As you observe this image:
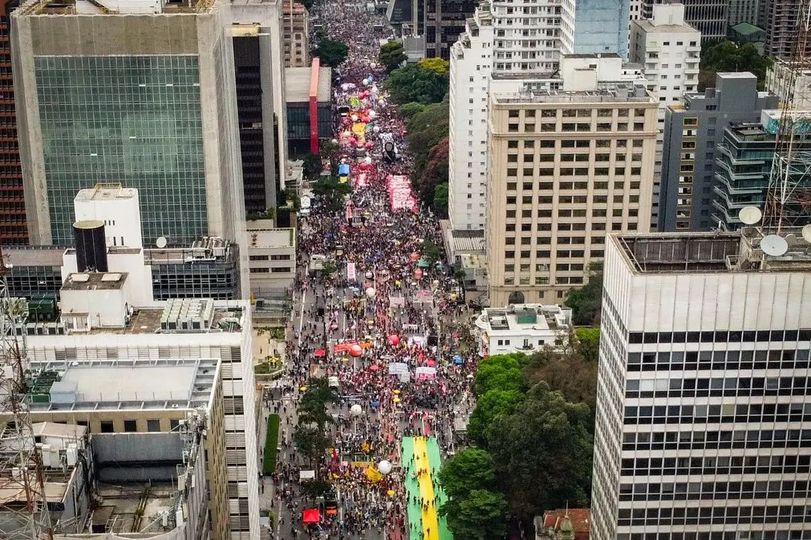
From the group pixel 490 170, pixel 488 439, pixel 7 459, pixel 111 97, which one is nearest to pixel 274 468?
pixel 488 439

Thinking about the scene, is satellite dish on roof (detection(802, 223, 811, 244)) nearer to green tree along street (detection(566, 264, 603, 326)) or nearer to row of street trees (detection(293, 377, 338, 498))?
row of street trees (detection(293, 377, 338, 498))

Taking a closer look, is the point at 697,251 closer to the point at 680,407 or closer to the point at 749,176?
the point at 680,407

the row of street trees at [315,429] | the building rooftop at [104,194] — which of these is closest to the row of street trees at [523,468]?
the row of street trees at [315,429]

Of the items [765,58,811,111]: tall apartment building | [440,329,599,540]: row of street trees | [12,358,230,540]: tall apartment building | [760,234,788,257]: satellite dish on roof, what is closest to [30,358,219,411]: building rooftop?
[12,358,230,540]: tall apartment building

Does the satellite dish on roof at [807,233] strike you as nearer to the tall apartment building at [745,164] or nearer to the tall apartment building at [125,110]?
the tall apartment building at [125,110]

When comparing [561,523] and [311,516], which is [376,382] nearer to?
[311,516]
